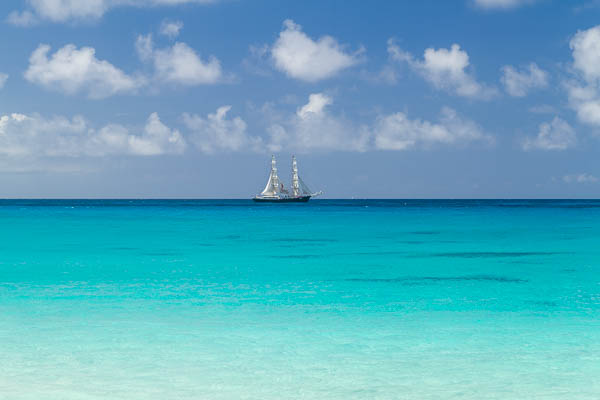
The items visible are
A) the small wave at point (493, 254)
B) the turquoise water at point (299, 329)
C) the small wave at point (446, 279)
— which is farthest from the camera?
the small wave at point (493, 254)

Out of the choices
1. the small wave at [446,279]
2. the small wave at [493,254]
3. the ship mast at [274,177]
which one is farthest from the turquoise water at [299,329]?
the ship mast at [274,177]

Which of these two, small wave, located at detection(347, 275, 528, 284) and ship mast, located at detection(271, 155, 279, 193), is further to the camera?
ship mast, located at detection(271, 155, 279, 193)

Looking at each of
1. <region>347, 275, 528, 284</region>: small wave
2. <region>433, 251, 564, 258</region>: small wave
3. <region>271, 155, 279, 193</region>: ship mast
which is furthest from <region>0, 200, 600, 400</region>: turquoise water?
<region>271, 155, 279, 193</region>: ship mast

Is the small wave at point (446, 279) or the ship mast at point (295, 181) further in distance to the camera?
the ship mast at point (295, 181)

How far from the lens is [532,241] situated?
1371 inches

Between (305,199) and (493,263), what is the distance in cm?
13239

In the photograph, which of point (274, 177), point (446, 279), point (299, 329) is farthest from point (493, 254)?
point (274, 177)

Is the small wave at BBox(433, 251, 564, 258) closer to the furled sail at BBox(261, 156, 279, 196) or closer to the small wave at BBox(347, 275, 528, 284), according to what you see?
the small wave at BBox(347, 275, 528, 284)

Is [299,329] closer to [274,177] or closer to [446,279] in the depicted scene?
[446,279]

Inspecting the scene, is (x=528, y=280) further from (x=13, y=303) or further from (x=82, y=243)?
(x=82, y=243)

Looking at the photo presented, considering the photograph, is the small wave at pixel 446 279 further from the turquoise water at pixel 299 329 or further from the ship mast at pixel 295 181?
the ship mast at pixel 295 181

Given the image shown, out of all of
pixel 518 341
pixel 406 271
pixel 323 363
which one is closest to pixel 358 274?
pixel 406 271

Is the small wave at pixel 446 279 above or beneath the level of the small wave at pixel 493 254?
above

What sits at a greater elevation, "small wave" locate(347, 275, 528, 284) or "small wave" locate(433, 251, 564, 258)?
"small wave" locate(347, 275, 528, 284)
